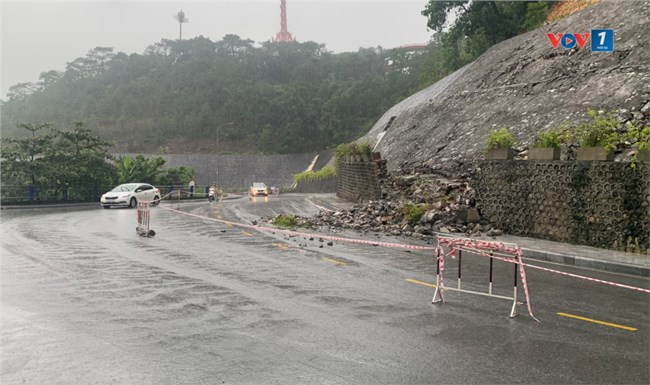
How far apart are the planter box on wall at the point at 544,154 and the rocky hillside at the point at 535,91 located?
→ 21.0 ft

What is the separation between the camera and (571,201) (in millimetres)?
14727

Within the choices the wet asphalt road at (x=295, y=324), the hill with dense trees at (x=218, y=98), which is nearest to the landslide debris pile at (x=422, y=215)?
the wet asphalt road at (x=295, y=324)

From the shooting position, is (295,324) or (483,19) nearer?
(295,324)

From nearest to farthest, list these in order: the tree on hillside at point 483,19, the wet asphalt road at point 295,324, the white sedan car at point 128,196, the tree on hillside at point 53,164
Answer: the wet asphalt road at point 295,324
the white sedan car at point 128,196
the tree on hillside at point 53,164
the tree on hillside at point 483,19

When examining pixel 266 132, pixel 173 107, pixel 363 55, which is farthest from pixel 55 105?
pixel 363 55

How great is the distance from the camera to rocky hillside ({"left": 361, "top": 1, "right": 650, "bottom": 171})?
80.3ft

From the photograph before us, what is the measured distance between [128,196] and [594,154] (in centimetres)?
2535

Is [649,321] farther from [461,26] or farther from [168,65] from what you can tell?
[168,65]

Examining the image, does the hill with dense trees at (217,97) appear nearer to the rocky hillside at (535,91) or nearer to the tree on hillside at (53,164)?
the rocky hillside at (535,91)

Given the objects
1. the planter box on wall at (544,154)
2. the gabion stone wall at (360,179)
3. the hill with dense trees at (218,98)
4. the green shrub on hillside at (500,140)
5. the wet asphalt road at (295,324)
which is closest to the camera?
the wet asphalt road at (295,324)

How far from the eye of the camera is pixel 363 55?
16575 centimetres

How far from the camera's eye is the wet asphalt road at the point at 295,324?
492 centimetres

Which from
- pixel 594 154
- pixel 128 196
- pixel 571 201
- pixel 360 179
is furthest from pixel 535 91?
pixel 128 196

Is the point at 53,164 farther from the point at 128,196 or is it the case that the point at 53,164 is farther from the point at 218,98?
the point at 218,98
